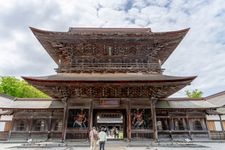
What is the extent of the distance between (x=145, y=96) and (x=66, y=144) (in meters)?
7.06

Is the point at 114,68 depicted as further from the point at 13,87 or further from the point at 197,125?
the point at 13,87

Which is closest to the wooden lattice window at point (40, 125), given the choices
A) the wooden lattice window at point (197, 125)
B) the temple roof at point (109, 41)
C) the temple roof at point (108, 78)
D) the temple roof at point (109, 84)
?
the temple roof at point (109, 84)

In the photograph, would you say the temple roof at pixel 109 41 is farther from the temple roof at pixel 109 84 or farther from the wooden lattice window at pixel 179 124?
the wooden lattice window at pixel 179 124

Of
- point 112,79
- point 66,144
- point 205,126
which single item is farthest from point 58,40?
point 205,126

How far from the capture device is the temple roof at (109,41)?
16.3 metres

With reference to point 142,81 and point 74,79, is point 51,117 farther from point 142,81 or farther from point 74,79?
point 142,81

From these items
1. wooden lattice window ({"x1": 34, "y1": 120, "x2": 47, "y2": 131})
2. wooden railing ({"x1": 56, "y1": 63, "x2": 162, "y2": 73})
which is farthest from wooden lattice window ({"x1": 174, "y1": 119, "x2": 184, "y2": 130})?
wooden lattice window ({"x1": 34, "y1": 120, "x2": 47, "y2": 131})

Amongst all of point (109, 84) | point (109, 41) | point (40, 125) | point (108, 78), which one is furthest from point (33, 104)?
point (109, 41)

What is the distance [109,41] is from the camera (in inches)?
663

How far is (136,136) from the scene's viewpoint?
15508 mm

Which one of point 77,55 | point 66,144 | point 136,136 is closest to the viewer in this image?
point 66,144

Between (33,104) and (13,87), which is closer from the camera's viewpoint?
(33,104)

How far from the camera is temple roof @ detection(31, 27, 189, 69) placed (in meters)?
16.3

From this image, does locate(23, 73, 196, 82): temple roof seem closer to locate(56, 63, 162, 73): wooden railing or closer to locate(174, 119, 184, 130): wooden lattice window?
locate(56, 63, 162, 73): wooden railing
